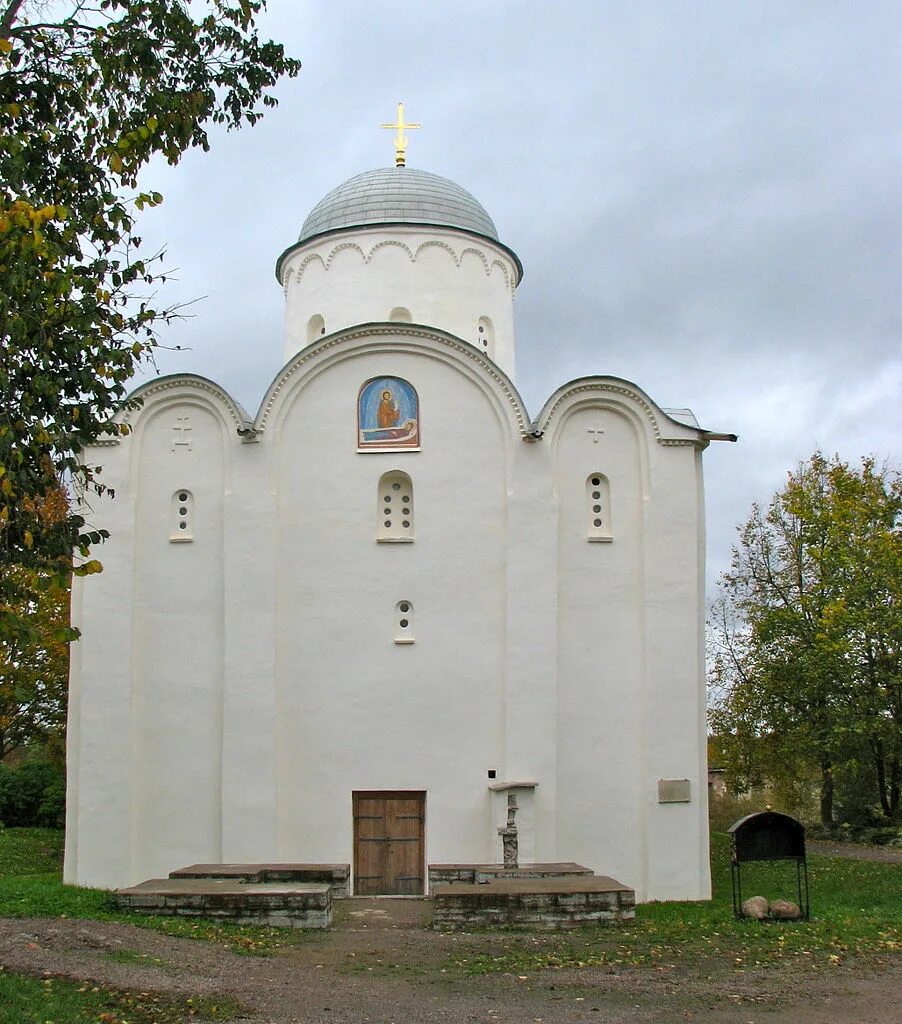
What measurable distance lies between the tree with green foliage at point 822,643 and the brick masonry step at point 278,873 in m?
12.1

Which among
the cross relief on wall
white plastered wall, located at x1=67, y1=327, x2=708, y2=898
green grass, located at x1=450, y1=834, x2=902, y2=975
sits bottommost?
green grass, located at x1=450, y1=834, x2=902, y2=975

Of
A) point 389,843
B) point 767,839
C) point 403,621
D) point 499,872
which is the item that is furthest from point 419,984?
point 403,621

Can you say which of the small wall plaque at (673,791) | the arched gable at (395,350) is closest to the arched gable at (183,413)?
the arched gable at (395,350)

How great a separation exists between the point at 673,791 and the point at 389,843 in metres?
3.68

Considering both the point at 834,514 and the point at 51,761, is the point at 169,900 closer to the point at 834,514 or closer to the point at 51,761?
the point at 51,761

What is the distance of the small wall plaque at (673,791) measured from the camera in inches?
596

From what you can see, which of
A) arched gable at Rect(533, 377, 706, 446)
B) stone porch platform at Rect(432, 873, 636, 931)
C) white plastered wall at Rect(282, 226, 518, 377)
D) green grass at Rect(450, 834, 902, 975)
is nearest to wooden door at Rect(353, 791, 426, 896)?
green grass at Rect(450, 834, 902, 975)

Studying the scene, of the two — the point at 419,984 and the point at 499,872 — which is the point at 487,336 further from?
the point at 419,984

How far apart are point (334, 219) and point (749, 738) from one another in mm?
13825

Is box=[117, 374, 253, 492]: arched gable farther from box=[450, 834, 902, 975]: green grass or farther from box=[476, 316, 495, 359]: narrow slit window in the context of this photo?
box=[450, 834, 902, 975]: green grass

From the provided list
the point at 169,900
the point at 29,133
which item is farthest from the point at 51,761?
the point at 29,133

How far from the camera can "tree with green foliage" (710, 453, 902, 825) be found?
23016 mm

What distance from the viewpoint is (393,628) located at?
15547mm

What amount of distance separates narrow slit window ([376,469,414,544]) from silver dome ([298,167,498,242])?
15.5 ft
